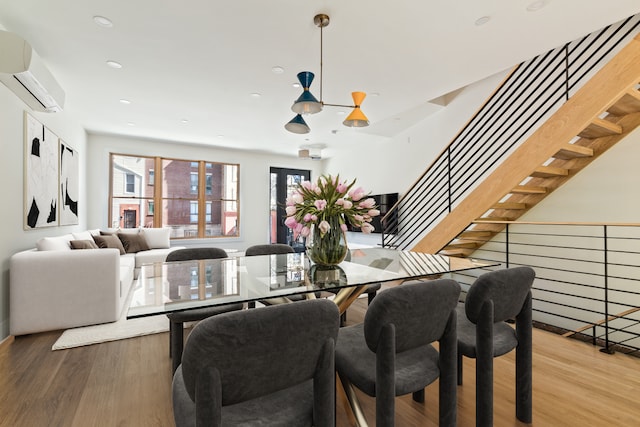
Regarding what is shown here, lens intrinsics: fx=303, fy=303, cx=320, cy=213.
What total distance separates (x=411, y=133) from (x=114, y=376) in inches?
223

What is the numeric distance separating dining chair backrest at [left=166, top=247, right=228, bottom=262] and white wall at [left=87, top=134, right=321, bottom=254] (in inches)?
177

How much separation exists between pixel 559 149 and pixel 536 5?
4.22ft

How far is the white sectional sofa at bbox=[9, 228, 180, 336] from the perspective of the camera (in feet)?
8.93

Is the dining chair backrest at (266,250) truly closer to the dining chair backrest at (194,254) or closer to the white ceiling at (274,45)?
the dining chair backrest at (194,254)

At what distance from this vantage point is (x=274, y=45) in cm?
275

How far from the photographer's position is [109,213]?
596 cm

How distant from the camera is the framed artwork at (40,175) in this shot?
10.3ft

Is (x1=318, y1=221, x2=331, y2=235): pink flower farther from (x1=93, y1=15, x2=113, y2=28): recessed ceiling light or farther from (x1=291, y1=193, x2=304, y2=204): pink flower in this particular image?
(x1=93, y1=15, x2=113, y2=28): recessed ceiling light

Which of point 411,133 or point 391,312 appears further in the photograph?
point 411,133

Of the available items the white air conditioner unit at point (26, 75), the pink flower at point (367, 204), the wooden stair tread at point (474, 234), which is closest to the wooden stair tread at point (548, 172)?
the wooden stair tread at point (474, 234)

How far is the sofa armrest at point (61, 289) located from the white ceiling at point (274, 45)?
1.96m

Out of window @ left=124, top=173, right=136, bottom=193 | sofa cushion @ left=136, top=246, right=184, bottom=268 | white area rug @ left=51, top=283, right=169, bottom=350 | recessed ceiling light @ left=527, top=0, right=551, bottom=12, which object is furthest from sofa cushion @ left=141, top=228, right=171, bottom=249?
recessed ceiling light @ left=527, top=0, right=551, bottom=12

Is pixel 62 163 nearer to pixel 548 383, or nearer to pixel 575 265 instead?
pixel 548 383

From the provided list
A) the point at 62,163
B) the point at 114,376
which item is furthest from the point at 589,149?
the point at 62,163
